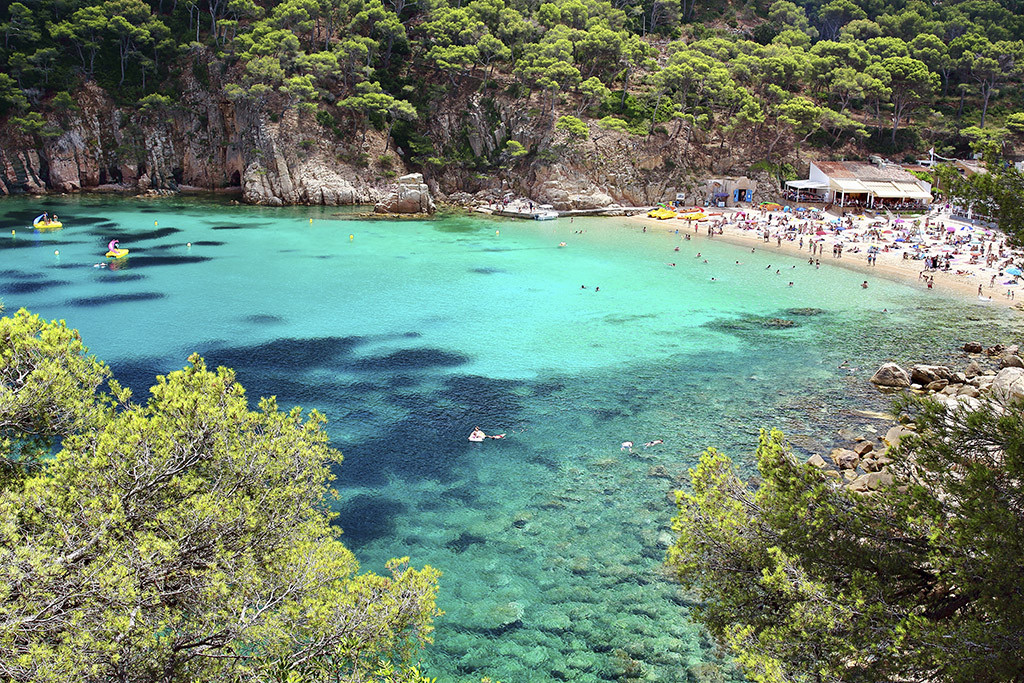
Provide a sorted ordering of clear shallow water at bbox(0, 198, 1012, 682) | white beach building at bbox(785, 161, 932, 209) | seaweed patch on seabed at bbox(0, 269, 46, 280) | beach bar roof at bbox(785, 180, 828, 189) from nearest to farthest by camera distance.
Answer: clear shallow water at bbox(0, 198, 1012, 682), seaweed patch on seabed at bbox(0, 269, 46, 280), white beach building at bbox(785, 161, 932, 209), beach bar roof at bbox(785, 180, 828, 189)

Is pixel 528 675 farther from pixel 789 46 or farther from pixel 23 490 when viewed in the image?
pixel 789 46

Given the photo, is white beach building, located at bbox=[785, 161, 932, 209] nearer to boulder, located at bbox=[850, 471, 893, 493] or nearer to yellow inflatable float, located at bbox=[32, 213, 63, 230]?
boulder, located at bbox=[850, 471, 893, 493]

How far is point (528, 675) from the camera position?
14992 millimetres

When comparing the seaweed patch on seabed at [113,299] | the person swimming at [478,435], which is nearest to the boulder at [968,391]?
the person swimming at [478,435]

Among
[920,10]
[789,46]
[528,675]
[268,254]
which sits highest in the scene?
[920,10]

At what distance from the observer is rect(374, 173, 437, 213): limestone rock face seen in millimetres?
73625

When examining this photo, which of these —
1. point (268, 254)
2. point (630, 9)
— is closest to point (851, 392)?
point (268, 254)

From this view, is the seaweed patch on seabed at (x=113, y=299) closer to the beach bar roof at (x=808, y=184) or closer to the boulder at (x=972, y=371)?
the boulder at (x=972, y=371)

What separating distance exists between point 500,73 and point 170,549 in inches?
3100

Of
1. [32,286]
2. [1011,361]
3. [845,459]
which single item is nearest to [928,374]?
[1011,361]

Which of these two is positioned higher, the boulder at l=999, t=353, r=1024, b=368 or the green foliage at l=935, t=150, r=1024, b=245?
the green foliage at l=935, t=150, r=1024, b=245

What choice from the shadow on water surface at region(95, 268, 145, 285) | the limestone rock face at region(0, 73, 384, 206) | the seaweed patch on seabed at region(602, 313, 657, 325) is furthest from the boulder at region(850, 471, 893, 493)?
the limestone rock face at region(0, 73, 384, 206)

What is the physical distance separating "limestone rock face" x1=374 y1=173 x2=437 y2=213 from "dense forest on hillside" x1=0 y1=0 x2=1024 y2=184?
6.06 metres

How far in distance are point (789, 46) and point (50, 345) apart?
96652mm
